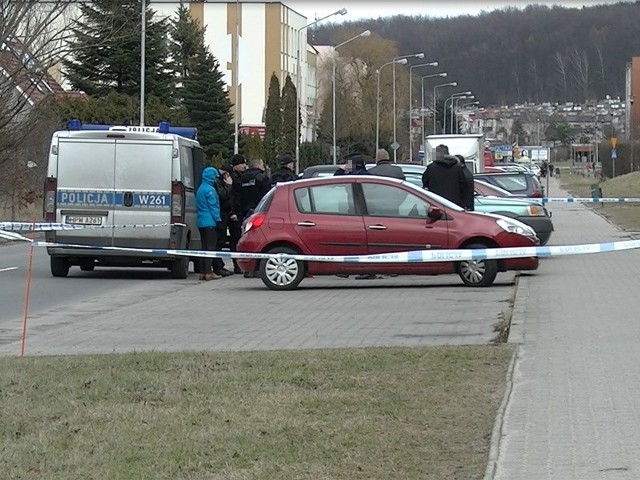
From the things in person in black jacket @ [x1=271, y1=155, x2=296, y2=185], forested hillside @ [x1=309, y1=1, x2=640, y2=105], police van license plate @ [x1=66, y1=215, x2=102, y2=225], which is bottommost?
police van license plate @ [x1=66, y1=215, x2=102, y2=225]

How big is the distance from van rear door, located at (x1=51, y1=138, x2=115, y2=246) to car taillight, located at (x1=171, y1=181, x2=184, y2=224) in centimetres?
91

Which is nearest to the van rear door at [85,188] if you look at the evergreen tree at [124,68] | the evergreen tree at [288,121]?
the evergreen tree at [124,68]

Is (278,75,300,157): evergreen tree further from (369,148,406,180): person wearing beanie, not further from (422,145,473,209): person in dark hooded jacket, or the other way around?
(422,145,473,209): person in dark hooded jacket

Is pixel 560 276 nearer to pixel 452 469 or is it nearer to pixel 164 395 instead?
pixel 164 395

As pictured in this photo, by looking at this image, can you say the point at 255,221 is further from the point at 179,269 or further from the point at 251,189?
the point at 251,189

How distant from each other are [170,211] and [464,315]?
7066 mm

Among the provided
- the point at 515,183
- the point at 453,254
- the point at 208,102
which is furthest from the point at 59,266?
the point at 208,102

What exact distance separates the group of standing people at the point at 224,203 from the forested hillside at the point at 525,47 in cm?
9488

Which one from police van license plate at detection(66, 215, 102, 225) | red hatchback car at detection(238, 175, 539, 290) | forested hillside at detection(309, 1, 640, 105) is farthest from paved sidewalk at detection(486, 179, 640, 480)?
forested hillside at detection(309, 1, 640, 105)

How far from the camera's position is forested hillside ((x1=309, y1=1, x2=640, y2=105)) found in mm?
127062

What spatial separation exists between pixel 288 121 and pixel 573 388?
7370cm

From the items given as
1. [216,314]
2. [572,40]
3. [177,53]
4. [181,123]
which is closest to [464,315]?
[216,314]

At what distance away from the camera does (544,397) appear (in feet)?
27.9

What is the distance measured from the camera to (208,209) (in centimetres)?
2044
